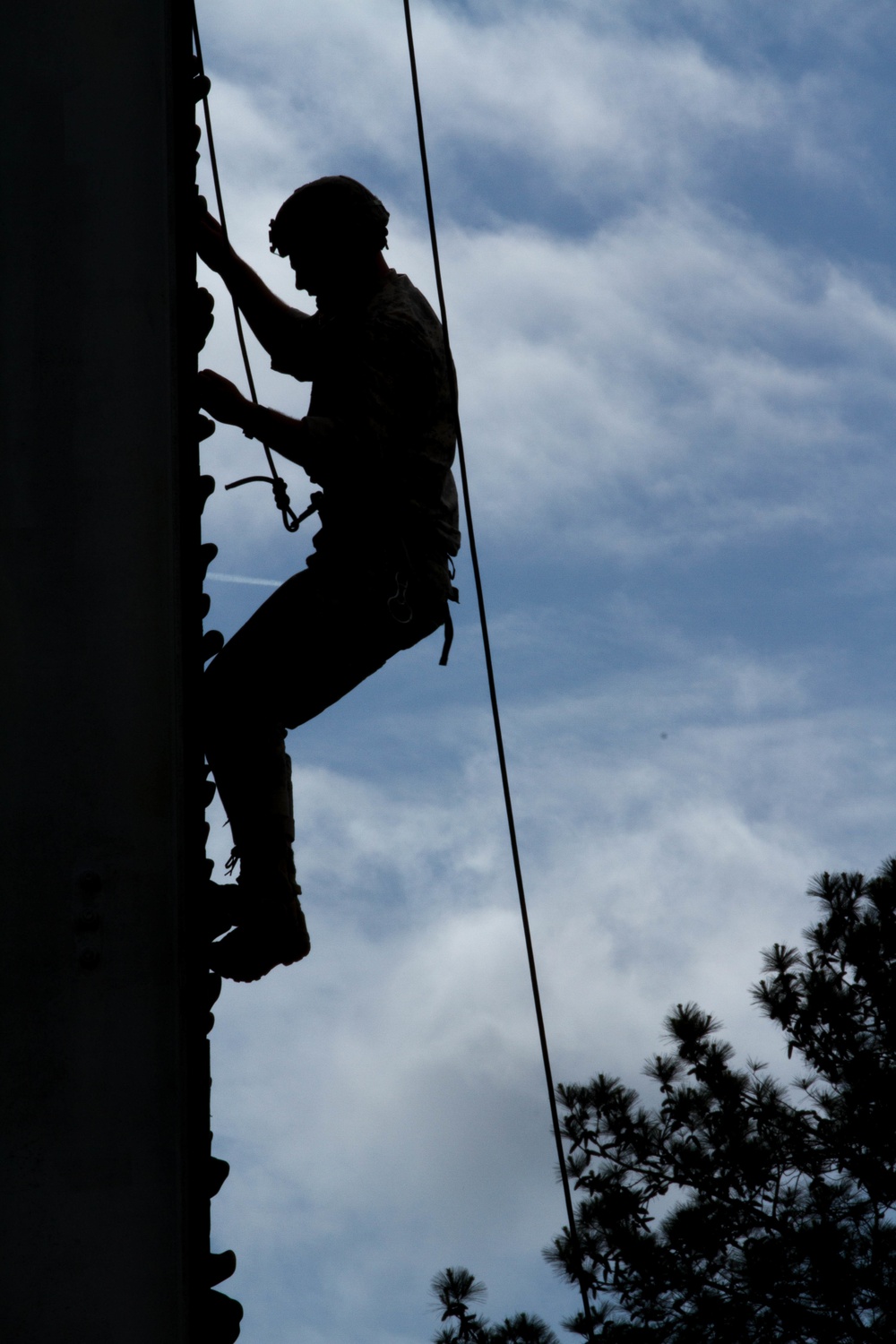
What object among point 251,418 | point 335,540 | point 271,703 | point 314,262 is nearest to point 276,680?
point 271,703

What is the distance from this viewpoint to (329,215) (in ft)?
15.8

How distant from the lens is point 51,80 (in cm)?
359

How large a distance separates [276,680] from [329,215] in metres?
1.36

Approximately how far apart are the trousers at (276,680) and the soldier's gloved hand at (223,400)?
53 cm

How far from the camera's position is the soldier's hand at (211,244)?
471cm

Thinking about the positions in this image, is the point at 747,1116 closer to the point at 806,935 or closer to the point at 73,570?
the point at 806,935

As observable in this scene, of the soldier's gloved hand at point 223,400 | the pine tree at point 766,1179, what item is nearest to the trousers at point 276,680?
the soldier's gloved hand at point 223,400

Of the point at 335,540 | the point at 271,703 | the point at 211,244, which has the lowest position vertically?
the point at 271,703

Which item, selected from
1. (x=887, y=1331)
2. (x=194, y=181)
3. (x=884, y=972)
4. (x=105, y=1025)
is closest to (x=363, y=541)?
(x=194, y=181)

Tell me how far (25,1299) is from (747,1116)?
1042 centimetres

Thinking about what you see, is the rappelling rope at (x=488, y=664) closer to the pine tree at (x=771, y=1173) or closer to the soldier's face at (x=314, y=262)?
the soldier's face at (x=314, y=262)

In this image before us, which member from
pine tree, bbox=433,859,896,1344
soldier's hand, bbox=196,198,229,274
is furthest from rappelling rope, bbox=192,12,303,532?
pine tree, bbox=433,859,896,1344

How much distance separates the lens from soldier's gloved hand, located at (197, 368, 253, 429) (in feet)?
13.8

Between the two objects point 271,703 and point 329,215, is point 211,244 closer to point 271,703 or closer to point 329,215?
point 329,215
